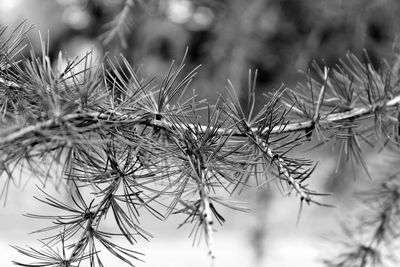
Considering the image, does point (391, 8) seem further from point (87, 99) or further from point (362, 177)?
point (87, 99)

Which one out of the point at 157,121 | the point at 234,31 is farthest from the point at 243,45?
the point at 157,121

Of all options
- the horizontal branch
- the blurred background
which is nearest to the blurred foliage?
the blurred background

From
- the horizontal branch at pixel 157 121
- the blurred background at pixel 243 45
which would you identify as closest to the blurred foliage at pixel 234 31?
the blurred background at pixel 243 45

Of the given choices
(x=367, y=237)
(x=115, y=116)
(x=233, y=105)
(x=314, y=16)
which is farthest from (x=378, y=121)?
(x=314, y=16)

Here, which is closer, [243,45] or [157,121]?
[157,121]

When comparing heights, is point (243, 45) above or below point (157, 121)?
above

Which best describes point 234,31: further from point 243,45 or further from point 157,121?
point 157,121

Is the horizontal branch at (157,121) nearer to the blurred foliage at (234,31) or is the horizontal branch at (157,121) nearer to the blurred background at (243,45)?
the blurred background at (243,45)

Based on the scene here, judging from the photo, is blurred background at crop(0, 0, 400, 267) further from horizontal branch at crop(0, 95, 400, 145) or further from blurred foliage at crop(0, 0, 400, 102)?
horizontal branch at crop(0, 95, 400, 145)
